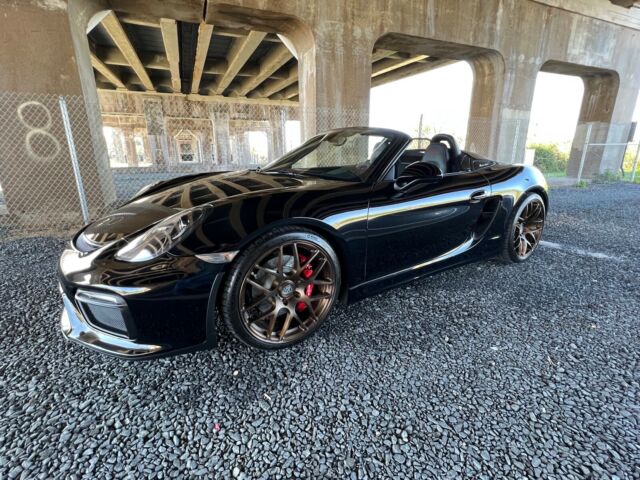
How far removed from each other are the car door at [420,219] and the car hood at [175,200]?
1.22ft

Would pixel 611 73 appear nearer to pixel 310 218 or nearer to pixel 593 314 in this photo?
pixel 593 314

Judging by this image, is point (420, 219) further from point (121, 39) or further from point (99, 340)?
point (121, 39)

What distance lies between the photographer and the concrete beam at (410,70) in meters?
11.7

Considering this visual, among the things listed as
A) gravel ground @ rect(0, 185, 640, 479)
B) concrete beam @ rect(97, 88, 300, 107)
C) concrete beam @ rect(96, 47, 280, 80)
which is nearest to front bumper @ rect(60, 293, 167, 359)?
gravel ground @ rect(0, 185, 640, 479)

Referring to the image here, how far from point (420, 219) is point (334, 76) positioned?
194 inches

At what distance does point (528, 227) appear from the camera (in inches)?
120

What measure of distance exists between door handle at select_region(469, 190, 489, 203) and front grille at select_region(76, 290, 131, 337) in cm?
233

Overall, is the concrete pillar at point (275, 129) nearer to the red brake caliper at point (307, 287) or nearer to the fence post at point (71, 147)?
the fence post at point (71, 147)

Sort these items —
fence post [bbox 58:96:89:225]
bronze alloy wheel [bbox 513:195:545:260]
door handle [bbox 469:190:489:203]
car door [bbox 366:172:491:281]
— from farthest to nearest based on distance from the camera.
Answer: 1. fence post [bbox 58:96:89:225]
2. bronze alloy wheel [bbox 513:195:545:260]
3. door handle [bbox 469:190:489:203]
4. car door [bbox 366:172:491:281]

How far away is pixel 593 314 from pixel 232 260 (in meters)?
2.41

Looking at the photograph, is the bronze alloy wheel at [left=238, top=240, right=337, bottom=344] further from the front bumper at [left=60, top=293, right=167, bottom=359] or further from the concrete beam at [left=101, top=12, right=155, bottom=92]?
the concrete beam at [left=101, top=12, right=155, bottom=92]

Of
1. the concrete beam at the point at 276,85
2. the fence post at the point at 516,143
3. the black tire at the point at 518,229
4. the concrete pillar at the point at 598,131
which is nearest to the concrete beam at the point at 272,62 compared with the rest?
the concrete beam at the point at 276,85

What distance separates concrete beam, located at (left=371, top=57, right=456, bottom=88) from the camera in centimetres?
1174

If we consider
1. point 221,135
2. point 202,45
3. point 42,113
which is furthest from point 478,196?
point 221,135
